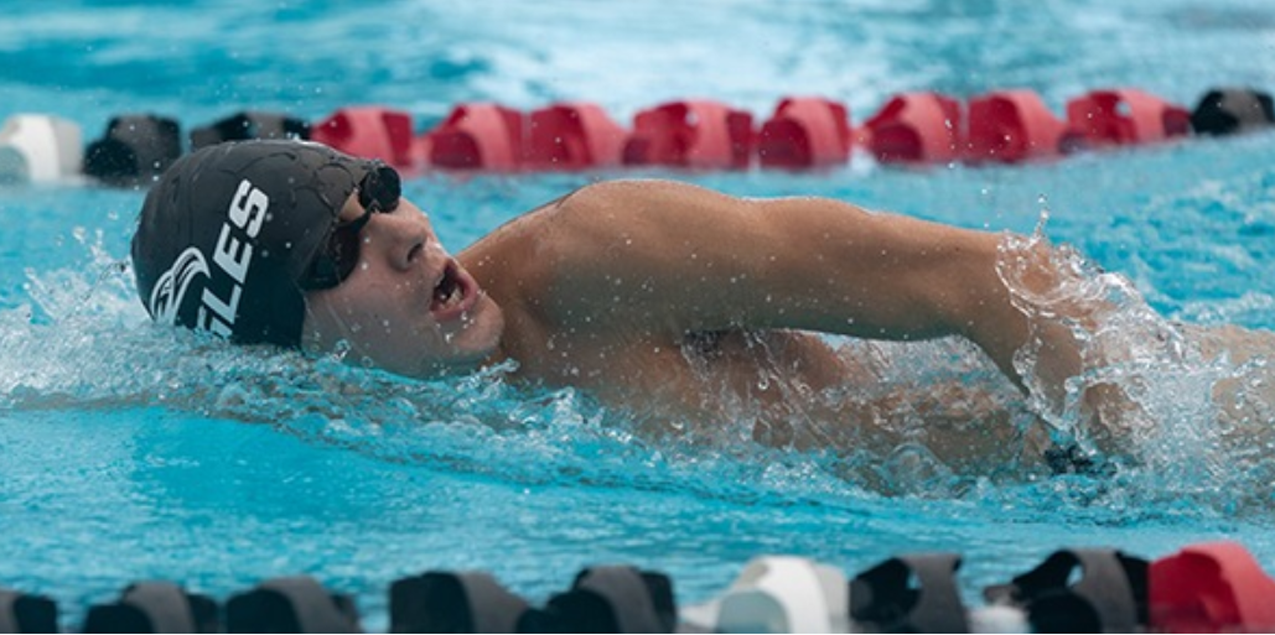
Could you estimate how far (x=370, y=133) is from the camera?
532cm

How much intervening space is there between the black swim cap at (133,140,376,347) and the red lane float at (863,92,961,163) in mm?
2775

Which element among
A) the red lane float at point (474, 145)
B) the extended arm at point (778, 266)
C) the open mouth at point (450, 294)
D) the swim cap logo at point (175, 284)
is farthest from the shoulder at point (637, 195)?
the red lane float at point (474, 145)

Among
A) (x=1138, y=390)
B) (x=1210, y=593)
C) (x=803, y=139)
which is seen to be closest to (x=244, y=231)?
(x=1138, y=390)

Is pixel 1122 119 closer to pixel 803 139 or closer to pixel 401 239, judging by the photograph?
pixel 803 139

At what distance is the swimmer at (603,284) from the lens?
269 centimetres

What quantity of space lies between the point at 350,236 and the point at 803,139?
2.79 m

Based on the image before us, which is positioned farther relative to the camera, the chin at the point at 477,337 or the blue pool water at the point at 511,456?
the chin at the point at 477,337

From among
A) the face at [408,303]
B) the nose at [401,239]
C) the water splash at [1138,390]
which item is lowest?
the water splash at [1138,390]

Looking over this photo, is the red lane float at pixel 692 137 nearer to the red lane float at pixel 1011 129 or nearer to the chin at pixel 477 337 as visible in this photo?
the red lane float at pixel 1011 129

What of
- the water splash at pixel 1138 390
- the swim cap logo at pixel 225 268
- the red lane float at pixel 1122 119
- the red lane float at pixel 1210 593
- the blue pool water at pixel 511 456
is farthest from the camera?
the red lane float at pixel 1122 119

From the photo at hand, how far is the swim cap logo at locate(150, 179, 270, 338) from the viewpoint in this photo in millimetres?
2832

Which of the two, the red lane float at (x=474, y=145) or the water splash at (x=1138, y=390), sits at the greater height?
the red lane float at (x=474, y=145)

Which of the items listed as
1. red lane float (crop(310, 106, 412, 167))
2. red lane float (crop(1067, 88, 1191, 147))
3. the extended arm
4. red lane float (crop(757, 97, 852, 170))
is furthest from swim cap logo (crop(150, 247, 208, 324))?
red lane float (crop(1067, 88, 1191, 147))

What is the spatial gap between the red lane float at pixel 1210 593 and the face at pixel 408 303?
3.30 feet
